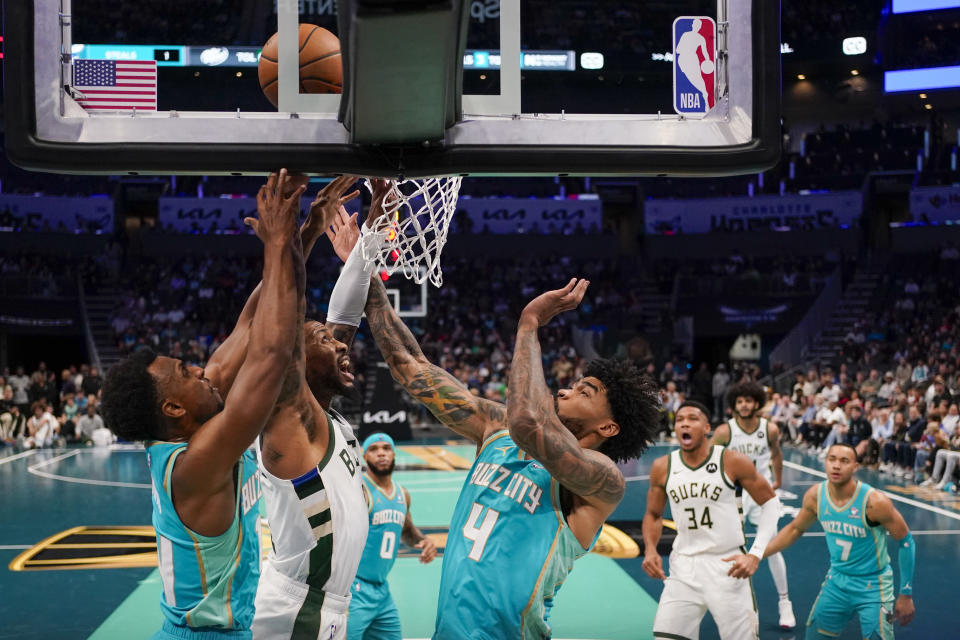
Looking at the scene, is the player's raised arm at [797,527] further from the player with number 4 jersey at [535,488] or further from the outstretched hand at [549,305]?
the outstretched hand at [549,305]

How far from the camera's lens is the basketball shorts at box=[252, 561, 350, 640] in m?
3.46

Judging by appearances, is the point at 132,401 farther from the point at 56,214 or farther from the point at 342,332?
the point at 56,214

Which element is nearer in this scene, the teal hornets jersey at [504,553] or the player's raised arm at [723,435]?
the teal hornets jersey at [504,553]

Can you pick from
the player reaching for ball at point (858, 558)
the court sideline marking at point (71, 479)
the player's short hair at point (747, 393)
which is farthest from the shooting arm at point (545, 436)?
the court sideline marking at point (71, 479)

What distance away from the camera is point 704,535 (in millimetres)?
5621

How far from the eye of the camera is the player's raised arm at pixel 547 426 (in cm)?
326

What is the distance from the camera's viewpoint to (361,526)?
3615mm

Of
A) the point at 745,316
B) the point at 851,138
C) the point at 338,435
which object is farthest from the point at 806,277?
the point at 338,435

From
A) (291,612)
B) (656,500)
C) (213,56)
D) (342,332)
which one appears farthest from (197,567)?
(656,500)

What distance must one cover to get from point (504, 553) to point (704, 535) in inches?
104

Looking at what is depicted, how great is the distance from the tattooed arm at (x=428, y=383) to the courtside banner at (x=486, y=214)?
1027 inches

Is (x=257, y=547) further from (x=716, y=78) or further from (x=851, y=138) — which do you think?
(x=851, y=138)

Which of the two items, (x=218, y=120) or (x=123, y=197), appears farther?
(x=123, y=197)

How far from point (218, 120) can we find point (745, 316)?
2569 cm
